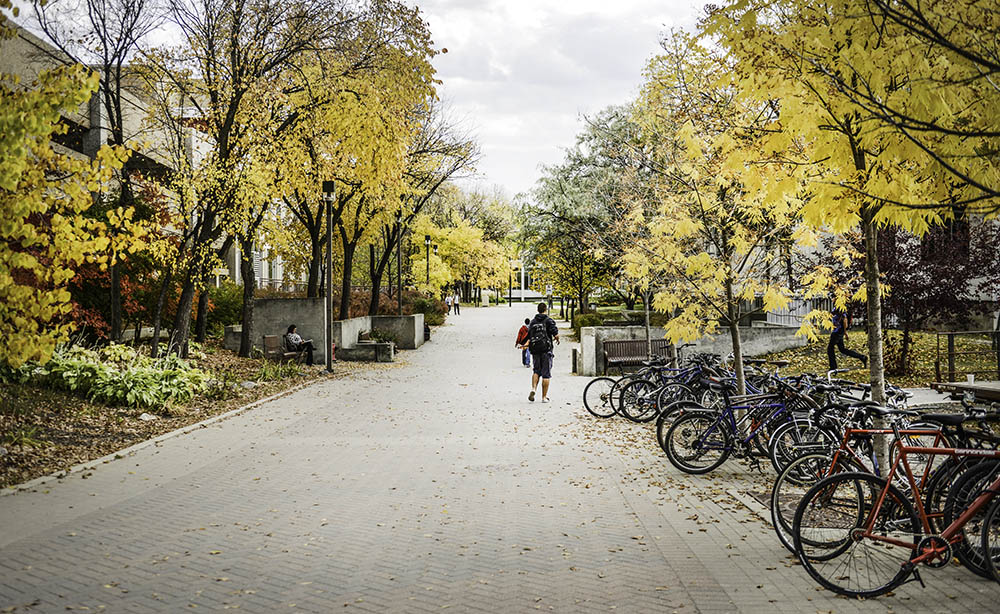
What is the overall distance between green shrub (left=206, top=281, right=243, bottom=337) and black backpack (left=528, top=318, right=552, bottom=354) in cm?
1555

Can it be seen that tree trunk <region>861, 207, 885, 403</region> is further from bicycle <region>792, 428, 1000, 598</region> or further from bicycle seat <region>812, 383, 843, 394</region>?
bicycle seat <region>812, 383, 843, 394</region>

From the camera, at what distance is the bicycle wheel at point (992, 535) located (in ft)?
15.8

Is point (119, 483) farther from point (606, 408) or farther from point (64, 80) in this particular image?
point (606, 408)

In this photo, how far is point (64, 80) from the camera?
283 inches

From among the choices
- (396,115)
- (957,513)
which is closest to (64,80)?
(957,513)

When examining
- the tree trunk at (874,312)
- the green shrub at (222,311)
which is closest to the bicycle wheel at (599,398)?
the tree trunk at (874,312)

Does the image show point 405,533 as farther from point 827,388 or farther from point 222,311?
point 222,311

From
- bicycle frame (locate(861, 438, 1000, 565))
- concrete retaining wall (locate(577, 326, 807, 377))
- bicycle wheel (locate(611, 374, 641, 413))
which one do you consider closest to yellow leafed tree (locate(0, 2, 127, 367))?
bicycle frame (locate(861, 438, 1000, 565))

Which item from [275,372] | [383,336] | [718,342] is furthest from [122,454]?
[383,336]

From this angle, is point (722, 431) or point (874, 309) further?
point (722, 431)

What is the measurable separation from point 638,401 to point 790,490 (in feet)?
24.7

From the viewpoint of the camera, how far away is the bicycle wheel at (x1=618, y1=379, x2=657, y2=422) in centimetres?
1332

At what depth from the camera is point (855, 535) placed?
205 inches

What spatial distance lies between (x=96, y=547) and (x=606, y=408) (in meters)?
9.22
